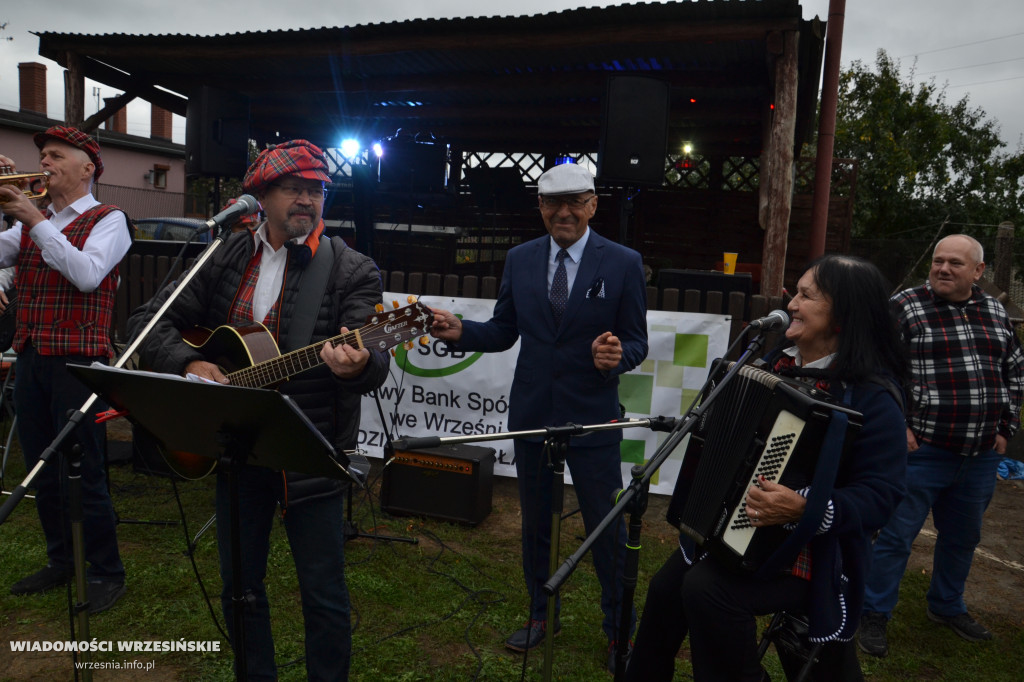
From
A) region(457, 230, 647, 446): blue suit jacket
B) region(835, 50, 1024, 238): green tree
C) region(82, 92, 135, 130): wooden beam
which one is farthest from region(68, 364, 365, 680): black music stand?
region(835, 50, 1024, 238): green tree

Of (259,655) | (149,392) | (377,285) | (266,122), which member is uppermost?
(266,122)

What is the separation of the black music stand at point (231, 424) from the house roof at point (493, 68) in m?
6.48

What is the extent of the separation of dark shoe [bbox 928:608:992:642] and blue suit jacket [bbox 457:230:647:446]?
7.22 feet

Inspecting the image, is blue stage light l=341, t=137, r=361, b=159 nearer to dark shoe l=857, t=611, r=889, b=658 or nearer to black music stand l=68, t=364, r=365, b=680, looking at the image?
dark shoe l=857, t=611, r=889, b=658

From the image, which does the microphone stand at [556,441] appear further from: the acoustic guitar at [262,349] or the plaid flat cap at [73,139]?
the plaid flat cap at [73,139]

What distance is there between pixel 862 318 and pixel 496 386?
3530mm

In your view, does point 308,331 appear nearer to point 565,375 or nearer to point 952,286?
point 565,375

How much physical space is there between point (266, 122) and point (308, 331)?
13053mm

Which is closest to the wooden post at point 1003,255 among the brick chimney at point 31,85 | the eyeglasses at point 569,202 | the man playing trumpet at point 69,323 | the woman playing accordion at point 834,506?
the eyeglasses at point 569,202

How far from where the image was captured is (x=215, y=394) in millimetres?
1794

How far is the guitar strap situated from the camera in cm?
255

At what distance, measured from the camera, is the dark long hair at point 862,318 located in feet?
7.86

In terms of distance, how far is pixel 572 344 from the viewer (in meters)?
3.31

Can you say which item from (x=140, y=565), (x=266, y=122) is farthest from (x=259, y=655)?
(x=266, y=122)
